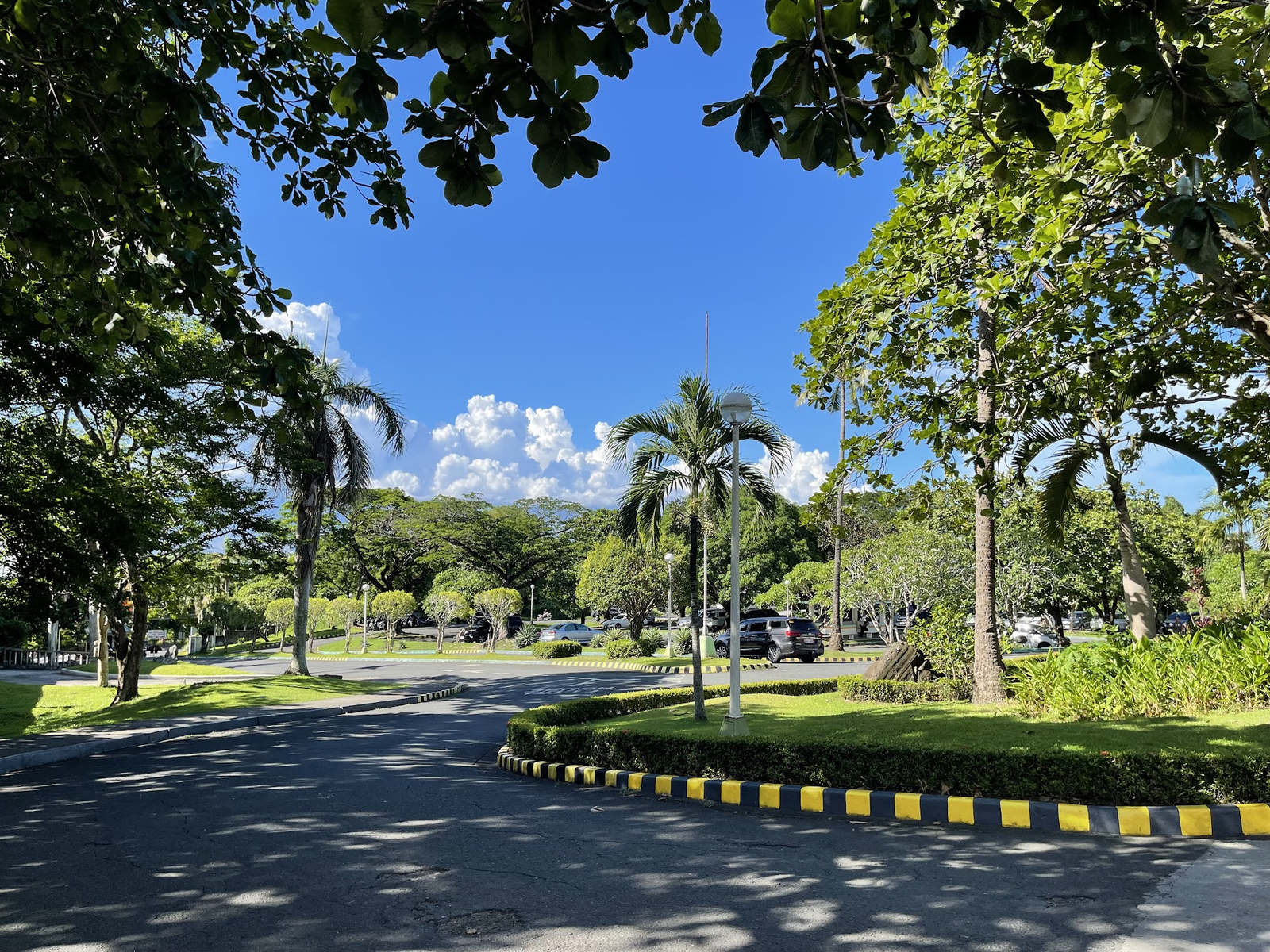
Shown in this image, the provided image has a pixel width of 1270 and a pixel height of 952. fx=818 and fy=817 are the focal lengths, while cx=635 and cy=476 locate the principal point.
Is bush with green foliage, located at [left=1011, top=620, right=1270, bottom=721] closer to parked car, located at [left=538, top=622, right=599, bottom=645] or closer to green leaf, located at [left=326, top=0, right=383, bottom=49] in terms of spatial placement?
green leaf, located at [left=326, top=0, right=383, bottom=49]

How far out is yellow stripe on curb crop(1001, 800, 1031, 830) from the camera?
612 cm

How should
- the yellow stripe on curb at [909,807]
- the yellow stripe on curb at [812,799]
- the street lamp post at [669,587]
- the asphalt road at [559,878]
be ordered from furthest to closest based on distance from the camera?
1. the street lamp post at [669,587]
2. the yellow stripe on curb at [812,799]
3. the yellow stripe on curb at [909,807]
4. the asphalt road at [559,878]

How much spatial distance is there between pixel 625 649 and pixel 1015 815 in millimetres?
24361

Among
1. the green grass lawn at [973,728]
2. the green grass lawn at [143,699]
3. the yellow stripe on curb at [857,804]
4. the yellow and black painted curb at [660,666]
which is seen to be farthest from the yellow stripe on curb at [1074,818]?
the yellow and black painted curb at [660,666]

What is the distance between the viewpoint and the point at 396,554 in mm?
54844

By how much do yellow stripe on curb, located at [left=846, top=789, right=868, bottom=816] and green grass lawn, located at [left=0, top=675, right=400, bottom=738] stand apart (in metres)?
12.2

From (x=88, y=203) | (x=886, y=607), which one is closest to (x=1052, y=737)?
(x=88, y=203)

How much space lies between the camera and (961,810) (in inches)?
251

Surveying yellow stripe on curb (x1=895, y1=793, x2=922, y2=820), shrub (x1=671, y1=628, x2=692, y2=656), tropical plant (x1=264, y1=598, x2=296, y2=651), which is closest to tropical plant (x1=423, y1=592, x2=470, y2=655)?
tropical plant (x1=264, y1=598, x2=296, y2=651)

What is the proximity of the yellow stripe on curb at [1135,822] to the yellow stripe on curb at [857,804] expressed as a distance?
1811 mm

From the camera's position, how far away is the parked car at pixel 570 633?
137ft

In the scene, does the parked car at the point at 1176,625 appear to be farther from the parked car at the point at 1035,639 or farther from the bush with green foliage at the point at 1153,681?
the parked car at the point at 1035,639

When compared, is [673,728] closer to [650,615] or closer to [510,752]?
[510,752]

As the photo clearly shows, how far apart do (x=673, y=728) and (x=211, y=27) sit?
8.12m
